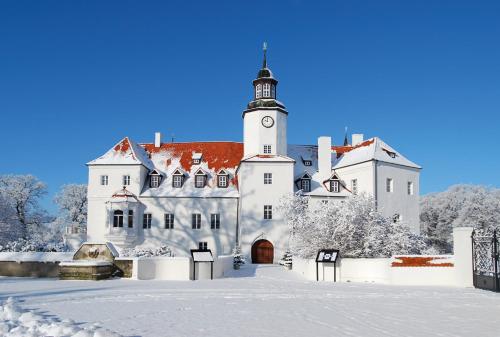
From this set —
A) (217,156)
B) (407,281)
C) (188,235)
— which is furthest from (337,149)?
(407,281)

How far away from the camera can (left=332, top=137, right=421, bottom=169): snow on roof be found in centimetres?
3453

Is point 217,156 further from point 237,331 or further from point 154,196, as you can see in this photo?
point 237,331

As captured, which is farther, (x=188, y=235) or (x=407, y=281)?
(x=188, y=235)

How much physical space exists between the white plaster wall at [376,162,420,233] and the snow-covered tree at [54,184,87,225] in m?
31.6

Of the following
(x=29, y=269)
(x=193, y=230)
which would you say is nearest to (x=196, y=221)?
(x=193, y=230)

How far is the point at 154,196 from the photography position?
3600 centimetres

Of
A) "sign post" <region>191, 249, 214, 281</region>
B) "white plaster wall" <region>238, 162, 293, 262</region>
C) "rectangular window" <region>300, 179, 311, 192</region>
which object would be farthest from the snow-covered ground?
"rectangular window" <region>300, 179, 311, 192</region>

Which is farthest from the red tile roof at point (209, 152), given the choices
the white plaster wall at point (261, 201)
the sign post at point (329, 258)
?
the sign post at point (329, 258)

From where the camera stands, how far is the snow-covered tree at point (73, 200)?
52.2 metres

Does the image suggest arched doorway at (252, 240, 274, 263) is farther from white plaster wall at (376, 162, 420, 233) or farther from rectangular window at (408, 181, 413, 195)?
rectangular window at (408, 181, 413, 195)

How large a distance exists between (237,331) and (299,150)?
103 feet

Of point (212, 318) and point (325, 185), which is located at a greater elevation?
point (325, 185)

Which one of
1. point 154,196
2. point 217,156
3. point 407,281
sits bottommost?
point 407,281

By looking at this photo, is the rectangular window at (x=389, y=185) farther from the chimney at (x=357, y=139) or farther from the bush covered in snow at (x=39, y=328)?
the bush covered in snow at (x=39, y=328)
